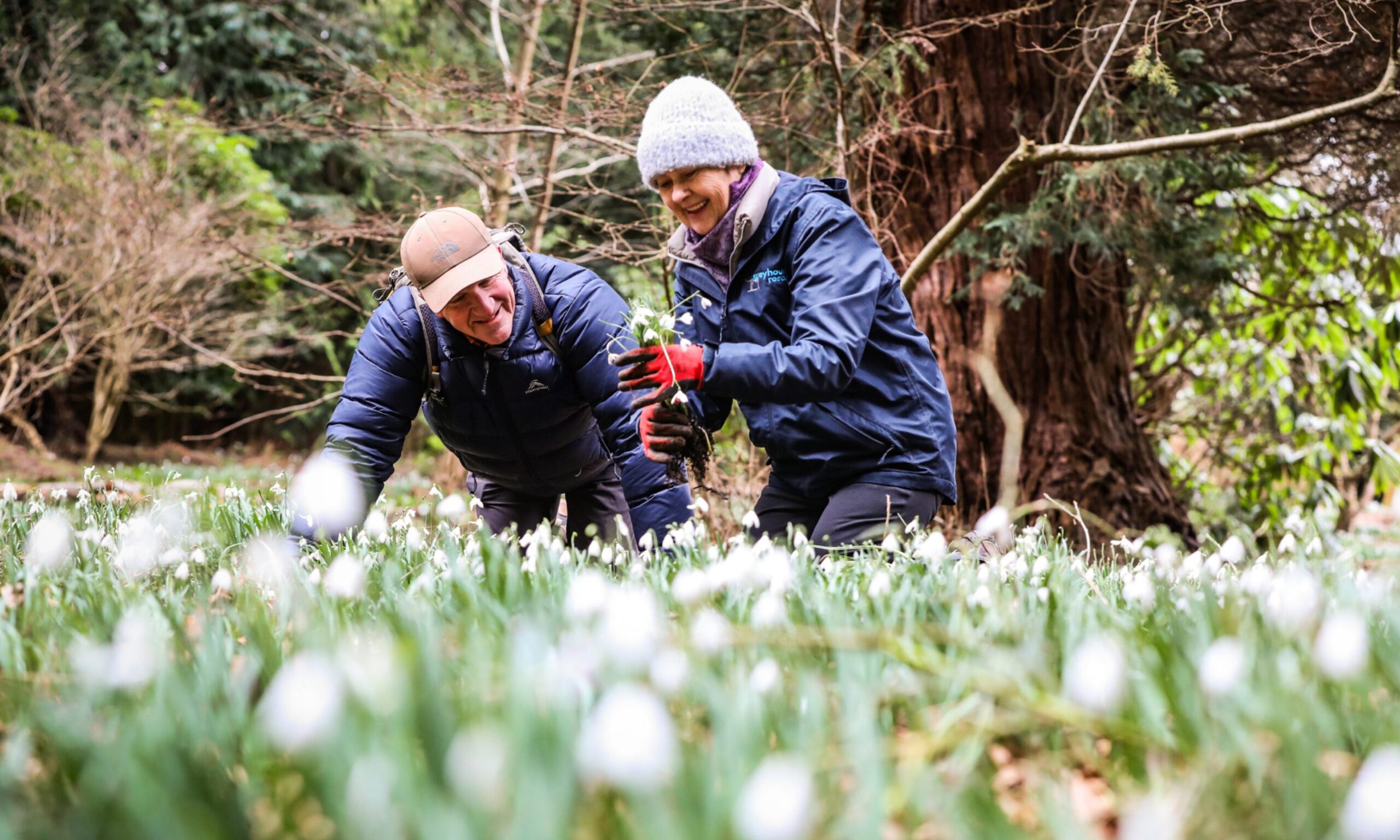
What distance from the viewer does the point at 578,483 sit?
14.4 feet

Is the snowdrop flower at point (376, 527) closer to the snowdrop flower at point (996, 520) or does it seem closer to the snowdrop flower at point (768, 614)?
the snowdrop flower at point (768, 614)

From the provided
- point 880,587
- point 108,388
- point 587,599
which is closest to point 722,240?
point 880,587

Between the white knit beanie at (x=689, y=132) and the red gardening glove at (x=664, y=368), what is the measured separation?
23.6 inches

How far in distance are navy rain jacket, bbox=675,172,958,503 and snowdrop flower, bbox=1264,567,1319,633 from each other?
1233mm

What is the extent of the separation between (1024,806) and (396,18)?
846 inches

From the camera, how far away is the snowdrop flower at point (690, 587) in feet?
6.00

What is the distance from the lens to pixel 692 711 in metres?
1.46

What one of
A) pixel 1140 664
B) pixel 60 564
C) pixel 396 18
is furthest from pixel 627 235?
pixel 396 18

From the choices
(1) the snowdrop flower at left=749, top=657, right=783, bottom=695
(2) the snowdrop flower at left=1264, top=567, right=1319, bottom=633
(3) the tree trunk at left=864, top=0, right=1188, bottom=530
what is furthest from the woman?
(3) the tree trunk at left=864, top=0, right=1188, bottom=530

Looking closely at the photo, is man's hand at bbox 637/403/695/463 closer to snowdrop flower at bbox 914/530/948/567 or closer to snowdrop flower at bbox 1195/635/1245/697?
snowdrop flower at bbox 914/530/948/567

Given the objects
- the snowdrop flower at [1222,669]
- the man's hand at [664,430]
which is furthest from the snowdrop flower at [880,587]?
the man's hand at [664,430]

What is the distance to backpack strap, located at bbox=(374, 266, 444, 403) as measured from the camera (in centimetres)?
357

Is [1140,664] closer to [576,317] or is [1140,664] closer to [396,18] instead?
[576,317]

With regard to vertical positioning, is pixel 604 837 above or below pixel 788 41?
below
